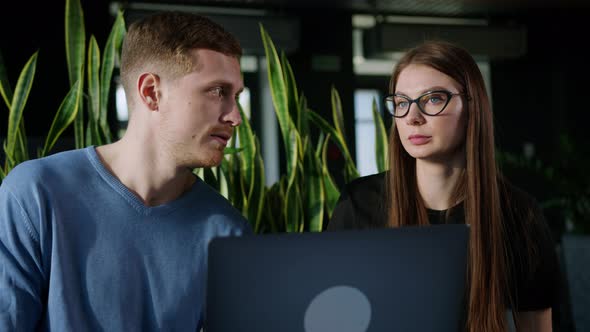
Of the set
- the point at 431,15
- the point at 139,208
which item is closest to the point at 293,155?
the point at 139,208

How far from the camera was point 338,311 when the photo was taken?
0.64 m

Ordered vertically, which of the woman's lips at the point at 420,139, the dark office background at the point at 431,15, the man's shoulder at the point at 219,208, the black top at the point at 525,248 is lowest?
the black top at the point at 525,248

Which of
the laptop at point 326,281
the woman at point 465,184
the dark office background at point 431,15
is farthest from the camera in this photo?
the dark office background at point 431,15

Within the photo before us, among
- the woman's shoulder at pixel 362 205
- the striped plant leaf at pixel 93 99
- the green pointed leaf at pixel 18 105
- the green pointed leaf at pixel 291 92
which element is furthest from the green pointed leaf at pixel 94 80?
the woman's shoulder at pixel 362 205

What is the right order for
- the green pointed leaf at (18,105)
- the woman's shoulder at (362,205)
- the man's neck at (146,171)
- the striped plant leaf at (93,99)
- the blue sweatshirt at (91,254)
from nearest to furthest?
the blue sweatshirt at (91,254) < the man's neck at (146,171) < the woman's shoulder at (362,205) < the green pointed leaf at (18,105) < the striped plant leaf at (93,99)

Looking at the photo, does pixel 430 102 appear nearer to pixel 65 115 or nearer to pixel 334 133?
pixel 334 133

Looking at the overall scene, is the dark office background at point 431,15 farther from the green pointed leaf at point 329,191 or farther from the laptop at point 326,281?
the laptop at point 326,281

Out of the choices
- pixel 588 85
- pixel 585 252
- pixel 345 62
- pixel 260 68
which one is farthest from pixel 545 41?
pixel 585 252

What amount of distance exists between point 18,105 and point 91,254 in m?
0.87

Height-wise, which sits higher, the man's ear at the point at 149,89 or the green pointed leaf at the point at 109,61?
the green pointed leaf at the point at 109,61

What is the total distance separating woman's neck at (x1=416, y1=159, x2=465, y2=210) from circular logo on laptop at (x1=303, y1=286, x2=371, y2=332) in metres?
0.68

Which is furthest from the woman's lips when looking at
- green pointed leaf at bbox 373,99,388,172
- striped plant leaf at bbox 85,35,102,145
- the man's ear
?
striped plant leaf at bbox 85,35,102,145

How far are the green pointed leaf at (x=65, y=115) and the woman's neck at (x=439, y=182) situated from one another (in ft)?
3.17

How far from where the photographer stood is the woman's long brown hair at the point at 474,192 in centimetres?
111
